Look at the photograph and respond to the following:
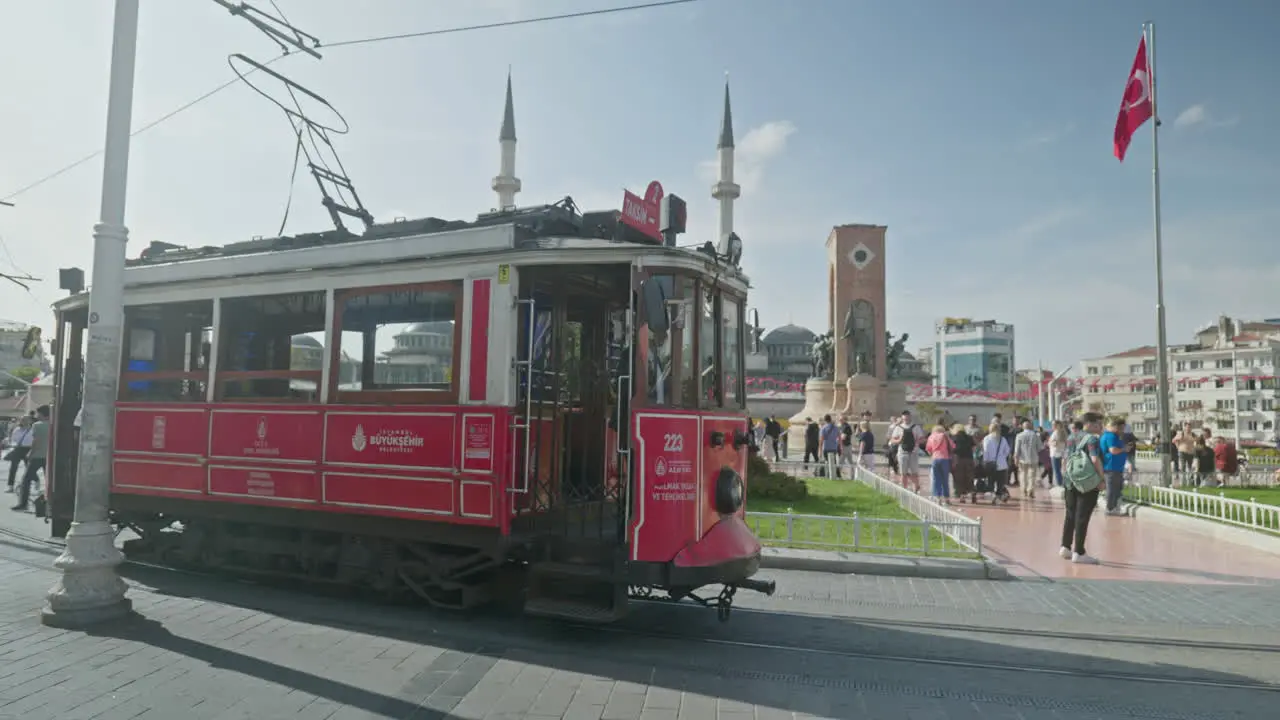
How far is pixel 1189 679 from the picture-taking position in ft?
18.0

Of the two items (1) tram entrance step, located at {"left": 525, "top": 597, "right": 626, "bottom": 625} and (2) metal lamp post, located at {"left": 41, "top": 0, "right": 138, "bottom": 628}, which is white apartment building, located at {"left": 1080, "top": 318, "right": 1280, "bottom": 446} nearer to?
(1) tram entrance step, located at {"left": 525, "top": 597, "right": 626, "bottom": 625}

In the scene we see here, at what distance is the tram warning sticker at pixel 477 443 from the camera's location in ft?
21.2

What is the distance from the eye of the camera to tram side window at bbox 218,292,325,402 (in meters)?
7.47

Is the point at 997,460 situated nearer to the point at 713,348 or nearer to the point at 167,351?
the point at 713,348

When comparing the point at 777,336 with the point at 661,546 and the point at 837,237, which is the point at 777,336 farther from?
the point at 661,546

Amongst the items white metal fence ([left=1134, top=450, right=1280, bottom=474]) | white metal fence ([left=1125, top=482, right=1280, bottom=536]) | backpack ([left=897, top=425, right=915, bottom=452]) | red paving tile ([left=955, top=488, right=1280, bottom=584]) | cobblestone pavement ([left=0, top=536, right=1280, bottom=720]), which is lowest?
cobblestone pavement ([left=0, top=536, right=1280, bottom=720])

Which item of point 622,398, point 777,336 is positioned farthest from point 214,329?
point 777,336

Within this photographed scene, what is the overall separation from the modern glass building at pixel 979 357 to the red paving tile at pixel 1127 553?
4457 inches

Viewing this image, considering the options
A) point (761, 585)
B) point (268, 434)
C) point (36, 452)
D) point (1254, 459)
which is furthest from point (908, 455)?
point (1254, 459)

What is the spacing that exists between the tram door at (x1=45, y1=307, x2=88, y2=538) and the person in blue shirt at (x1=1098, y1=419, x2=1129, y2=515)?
12945mm

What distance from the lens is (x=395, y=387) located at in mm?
7039

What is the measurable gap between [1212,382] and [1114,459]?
290 feet

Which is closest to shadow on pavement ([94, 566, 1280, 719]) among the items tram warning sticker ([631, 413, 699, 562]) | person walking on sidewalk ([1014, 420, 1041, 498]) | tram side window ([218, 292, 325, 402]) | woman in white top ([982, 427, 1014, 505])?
tram warning sticker ([631, 413, 699, 562])

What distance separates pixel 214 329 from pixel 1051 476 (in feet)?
59.8
